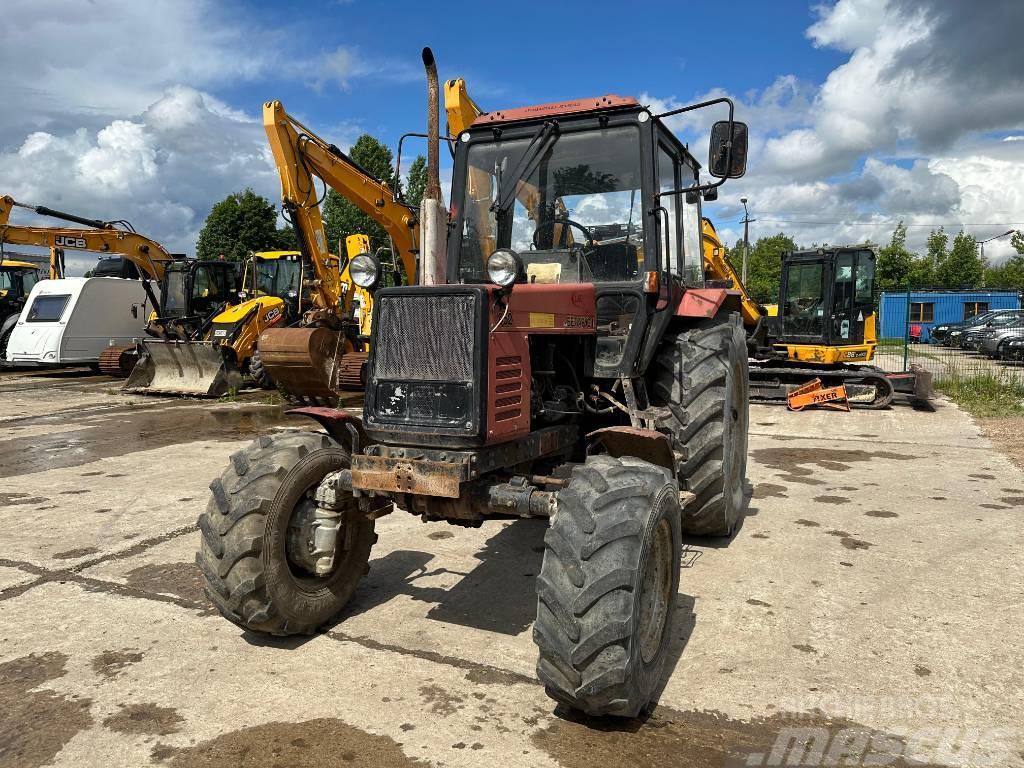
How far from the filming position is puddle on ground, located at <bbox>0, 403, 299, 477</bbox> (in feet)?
27.6

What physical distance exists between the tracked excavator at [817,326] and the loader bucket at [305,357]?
252 inches

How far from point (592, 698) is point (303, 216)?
9.92 m

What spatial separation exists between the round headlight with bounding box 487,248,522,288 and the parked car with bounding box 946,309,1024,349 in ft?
86.8

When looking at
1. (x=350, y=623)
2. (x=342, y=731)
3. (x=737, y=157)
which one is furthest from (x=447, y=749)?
(x=737, y=157)

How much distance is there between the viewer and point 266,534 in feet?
11.7

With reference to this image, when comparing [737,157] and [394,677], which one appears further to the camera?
[737,157]

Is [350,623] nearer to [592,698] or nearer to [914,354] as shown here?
[592,698]

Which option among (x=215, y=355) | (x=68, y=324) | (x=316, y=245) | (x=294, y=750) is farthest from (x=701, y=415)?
(x=68, y=324)

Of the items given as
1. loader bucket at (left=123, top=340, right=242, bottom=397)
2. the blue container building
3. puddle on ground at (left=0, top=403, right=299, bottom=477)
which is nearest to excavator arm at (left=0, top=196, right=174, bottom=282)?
loader bucket at (left=123, top=340, right=242, bottom=397)

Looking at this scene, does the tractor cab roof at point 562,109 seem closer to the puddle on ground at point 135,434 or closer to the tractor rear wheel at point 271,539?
the tractor rear wheel at point 271,539

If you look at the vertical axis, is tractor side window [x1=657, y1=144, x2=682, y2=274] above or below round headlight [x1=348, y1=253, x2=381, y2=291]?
above

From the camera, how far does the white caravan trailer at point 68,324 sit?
→ 17641 millimetres

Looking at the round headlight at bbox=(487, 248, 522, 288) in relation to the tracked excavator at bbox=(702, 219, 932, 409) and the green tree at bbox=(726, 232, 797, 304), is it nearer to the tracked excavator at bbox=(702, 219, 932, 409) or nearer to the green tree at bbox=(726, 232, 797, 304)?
the tracked excavator at bbox=(702, 219, 932, 409)

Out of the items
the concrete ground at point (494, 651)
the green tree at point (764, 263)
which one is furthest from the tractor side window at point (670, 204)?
the green tree at point (764, 263)
